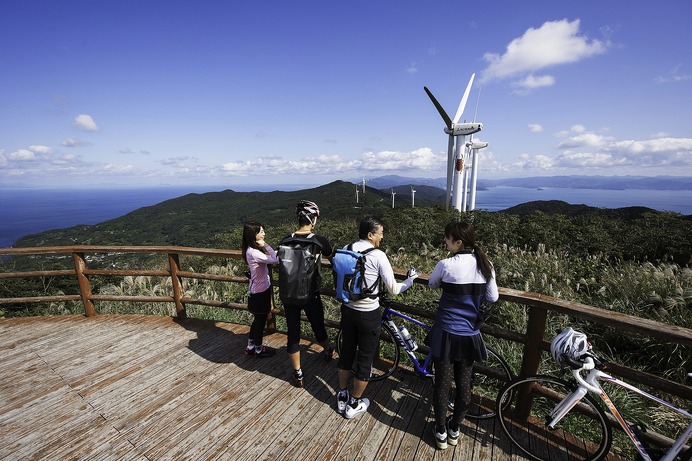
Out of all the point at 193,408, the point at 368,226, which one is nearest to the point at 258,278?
the point at 193,408

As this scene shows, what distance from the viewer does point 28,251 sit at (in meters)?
5.17

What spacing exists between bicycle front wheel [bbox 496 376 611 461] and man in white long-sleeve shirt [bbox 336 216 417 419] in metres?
1.37

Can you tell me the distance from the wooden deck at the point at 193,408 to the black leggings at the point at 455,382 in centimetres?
43

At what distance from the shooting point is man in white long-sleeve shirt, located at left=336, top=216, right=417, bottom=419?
2912 millimetres

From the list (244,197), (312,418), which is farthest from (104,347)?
(244,197)

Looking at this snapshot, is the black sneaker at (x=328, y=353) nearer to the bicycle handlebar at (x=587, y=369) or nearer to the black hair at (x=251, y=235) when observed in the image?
Answer: the black hair at (x=251, y=235)

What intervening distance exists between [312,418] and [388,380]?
1098 mm

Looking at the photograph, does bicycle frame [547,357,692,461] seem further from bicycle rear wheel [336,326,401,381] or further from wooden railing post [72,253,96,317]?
wooden railing post [72,253,96,317]

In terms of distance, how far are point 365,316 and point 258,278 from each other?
1.72m

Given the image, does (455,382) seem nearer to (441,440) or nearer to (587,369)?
(441,440)

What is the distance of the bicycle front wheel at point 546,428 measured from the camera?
2.73m

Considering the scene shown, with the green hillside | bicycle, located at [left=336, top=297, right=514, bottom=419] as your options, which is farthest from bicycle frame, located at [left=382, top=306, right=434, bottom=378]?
the green hillside

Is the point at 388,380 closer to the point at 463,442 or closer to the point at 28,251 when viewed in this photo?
the point at 463,442

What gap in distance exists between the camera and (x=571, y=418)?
142 inches
